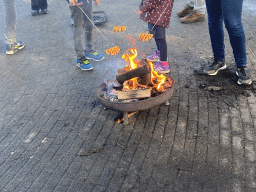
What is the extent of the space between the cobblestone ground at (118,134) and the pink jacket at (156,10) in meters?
1.07

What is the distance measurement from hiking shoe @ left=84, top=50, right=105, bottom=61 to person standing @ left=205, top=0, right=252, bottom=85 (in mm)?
2347

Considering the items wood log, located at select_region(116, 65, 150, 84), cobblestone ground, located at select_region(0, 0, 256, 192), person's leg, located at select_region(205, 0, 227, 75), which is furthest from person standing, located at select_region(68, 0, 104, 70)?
person's leg, located at select_region(205, 0, 227, 75)

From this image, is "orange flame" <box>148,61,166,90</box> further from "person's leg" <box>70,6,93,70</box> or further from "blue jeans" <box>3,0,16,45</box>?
"blue jeans" <box>3,0,16,45</box>

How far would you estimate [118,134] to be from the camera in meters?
3.68

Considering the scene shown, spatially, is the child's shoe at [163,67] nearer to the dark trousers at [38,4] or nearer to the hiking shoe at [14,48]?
the hiking shoe at [14,48]

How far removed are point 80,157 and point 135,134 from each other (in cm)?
81

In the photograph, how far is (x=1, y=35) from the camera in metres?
7.95

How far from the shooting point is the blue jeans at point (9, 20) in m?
6.39

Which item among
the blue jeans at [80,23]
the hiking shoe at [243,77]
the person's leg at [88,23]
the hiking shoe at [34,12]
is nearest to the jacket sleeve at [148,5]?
the person's leg at [88,23]

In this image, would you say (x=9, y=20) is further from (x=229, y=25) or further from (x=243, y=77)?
(x=243, y=77)

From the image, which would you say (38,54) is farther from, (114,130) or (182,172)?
(182,172)

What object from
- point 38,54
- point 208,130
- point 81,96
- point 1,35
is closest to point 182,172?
point 208,130

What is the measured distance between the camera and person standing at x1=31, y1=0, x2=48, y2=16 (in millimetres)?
9170

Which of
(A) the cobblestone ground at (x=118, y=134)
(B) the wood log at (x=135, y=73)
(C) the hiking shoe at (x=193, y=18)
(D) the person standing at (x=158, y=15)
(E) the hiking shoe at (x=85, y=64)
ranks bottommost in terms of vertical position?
(A) the cobblestone ground at (x=118, y=134)
